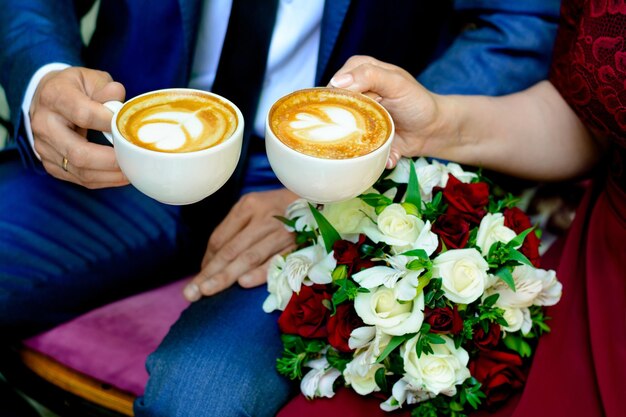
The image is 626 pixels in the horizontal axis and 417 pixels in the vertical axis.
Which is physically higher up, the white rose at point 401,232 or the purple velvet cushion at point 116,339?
the white rose at point 401,232

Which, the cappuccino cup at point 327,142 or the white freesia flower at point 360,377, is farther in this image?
the white freesia flower at point 360,377

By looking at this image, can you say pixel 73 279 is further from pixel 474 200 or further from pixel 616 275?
pixel 616 275

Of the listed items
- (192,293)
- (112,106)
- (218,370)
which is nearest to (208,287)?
(192,293)

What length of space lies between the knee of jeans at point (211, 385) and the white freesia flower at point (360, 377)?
0.14 m

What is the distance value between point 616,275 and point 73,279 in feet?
2.77

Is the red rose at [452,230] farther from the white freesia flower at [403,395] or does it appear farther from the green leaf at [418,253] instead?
the white freesia flower at [403,395]

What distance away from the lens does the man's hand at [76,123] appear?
2.66 feet

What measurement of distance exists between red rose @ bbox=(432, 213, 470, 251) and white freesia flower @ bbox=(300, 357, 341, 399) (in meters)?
0.22

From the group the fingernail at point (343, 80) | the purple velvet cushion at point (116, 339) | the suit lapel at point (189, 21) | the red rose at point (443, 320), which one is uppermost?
the fingernail at point (343, 80)

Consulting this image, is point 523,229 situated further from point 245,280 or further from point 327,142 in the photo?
point 245,280

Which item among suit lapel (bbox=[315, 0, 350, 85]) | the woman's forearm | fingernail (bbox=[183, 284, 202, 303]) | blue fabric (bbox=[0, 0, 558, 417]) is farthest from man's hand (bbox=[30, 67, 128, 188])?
the woman's forearm

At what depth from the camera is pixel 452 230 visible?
2.65ft

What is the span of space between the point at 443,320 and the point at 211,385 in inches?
13.5

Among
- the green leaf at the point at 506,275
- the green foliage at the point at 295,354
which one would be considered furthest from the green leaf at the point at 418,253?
the green foliage at the point at 295,354
